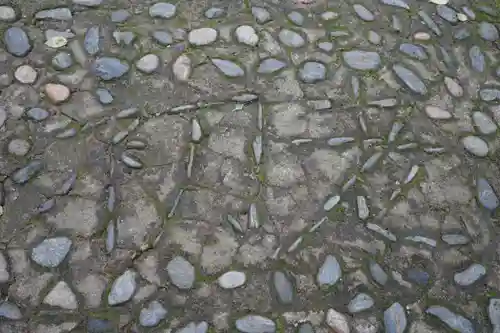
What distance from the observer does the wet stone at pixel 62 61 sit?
316cm

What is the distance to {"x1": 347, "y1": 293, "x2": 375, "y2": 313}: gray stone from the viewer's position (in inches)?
98.7

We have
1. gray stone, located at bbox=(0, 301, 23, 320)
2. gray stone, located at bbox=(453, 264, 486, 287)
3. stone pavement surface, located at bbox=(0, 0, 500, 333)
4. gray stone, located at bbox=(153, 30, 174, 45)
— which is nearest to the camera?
gray stone, located at bbox=(0, 301, 23, 320)

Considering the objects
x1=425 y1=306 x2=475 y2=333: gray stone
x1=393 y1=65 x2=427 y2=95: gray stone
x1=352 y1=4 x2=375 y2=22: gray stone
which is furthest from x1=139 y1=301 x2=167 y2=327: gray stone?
x1=352 y1=4 x2=375 y2=22: gray stone

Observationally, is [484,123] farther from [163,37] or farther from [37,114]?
[37,114]

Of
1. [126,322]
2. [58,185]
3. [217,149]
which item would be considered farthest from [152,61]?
[126,322]

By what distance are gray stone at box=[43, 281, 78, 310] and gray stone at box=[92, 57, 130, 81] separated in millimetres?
1152

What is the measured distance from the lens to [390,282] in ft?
8.48

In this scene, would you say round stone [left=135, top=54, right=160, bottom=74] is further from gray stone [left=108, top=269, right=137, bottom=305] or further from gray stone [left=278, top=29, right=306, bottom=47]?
gray stone [left=108, top=269, right=137, bottom=305]

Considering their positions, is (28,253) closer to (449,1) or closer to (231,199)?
(231,199)

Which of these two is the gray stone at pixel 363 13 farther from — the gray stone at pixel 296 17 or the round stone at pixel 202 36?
the round stone at pixel 202 36

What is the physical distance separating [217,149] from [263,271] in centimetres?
68

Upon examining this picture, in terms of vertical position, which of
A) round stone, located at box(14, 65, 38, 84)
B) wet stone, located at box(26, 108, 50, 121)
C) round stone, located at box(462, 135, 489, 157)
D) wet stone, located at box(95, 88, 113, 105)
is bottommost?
round stone, located at box(462, 135, 489, 157)

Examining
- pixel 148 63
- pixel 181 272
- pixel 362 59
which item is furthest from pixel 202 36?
pixel 181 272

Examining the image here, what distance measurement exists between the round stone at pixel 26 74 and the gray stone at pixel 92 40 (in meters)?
0.31
